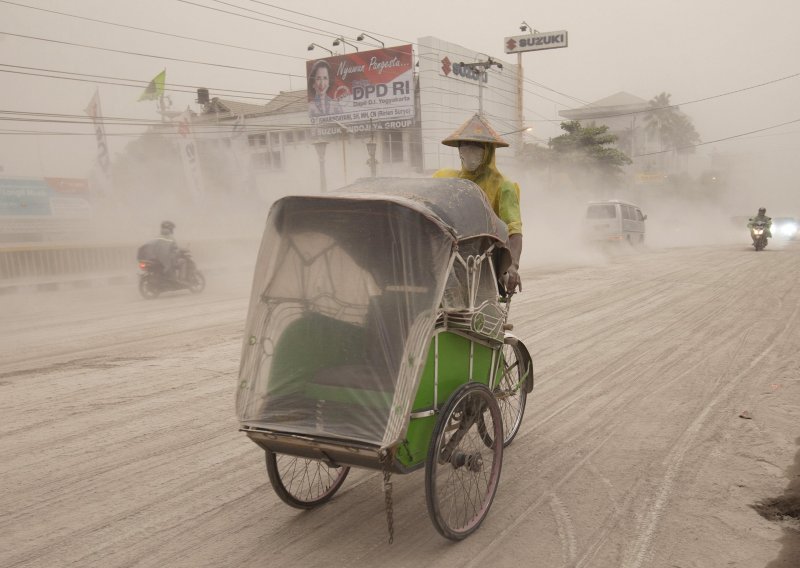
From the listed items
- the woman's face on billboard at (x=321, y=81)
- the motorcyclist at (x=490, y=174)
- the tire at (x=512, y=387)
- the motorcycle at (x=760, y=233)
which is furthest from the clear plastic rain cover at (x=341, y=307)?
the woman's face on billboard at (x=321, y=81)

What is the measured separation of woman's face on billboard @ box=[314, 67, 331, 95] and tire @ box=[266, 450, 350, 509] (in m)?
39.2

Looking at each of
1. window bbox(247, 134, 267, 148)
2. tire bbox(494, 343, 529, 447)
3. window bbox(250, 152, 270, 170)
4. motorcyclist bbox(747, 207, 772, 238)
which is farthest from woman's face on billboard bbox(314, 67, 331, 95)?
tire bbox(494, 343, 529, 447)

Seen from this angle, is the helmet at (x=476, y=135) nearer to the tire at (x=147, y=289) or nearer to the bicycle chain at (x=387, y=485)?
the bicycle chain at (x=387, y=485)

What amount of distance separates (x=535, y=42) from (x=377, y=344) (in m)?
52.2

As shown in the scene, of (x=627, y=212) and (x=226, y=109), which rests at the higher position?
(x=226, y=109)

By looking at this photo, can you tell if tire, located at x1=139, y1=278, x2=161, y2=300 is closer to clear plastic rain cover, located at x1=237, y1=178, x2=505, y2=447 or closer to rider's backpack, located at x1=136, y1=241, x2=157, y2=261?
rider's backpack, located at x1=136, y1=241, x2=157, y2=261

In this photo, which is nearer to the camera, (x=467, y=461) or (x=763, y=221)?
(x=467, y=461)

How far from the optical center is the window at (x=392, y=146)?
41156 millimetres

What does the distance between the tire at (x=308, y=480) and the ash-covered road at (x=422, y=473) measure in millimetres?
83

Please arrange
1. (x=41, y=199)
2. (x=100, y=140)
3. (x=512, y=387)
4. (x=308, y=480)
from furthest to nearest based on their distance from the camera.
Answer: (x=100, y=140), (x=41, y=199), (x=512, y=387), (x=308, y=480)

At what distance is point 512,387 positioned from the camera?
475 cm

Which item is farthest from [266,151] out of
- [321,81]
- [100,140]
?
[100,140]

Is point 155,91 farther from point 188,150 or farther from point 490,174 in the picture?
point 490,174

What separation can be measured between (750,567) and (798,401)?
306 centimetres
